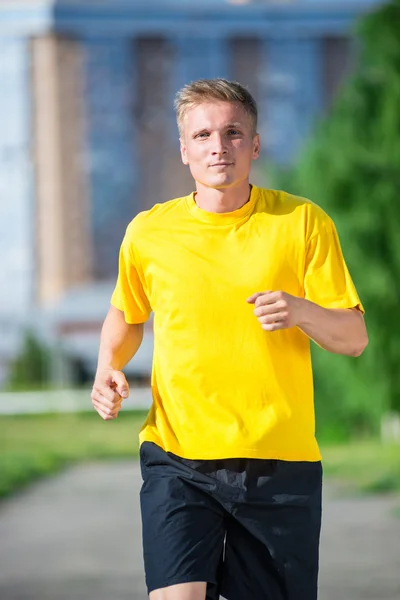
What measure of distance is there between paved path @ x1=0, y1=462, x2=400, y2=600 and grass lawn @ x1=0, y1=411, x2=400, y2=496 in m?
0.74

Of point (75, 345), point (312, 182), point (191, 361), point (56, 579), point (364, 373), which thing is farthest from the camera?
point (75, 345)

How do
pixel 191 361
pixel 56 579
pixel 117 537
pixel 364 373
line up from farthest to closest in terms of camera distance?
pixel 364 373, pixel 117 537, pixel 56 579, pixel 191 361

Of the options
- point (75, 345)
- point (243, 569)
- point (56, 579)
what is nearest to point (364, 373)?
point (56, 579)

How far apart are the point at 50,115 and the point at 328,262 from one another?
77.4 ft

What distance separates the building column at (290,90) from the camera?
25.7 metres

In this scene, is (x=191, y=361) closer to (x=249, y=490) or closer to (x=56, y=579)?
(x=249, y=490)

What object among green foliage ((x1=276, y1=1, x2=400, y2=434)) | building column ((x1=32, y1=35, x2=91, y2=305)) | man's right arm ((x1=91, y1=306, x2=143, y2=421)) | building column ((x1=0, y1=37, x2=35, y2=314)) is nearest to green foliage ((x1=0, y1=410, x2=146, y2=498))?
green foliage ((x1=276, y1=1, x2=400, y2=434))

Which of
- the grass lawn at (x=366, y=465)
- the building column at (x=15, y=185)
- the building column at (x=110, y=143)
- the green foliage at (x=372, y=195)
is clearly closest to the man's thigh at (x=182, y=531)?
the grass lawn at (x=366, y=465)

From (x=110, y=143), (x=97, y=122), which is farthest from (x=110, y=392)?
(x=97, y=122)

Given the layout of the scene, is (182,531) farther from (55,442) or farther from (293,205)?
(55,442)

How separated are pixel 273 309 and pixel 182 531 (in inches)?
23.0

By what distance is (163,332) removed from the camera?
2779 millimetres

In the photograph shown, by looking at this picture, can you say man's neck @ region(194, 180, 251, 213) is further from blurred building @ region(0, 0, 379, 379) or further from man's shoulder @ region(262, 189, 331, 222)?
blurred building @ region(0, 0, 379, 379)

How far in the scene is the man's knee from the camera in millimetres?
2723
